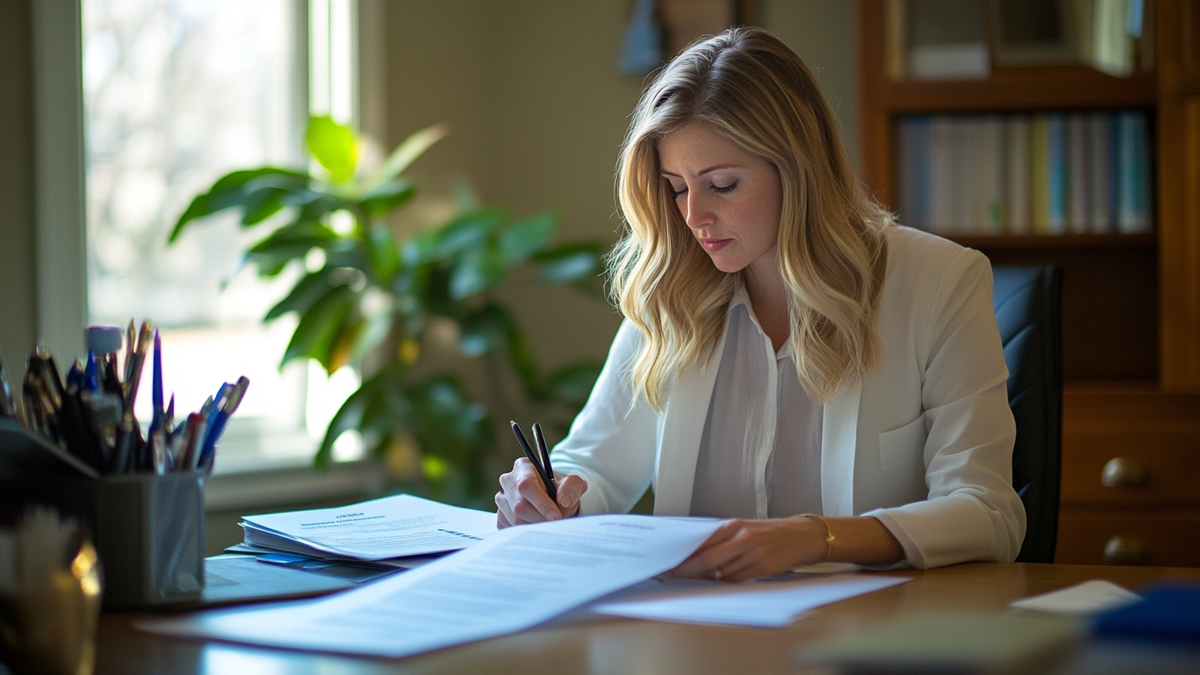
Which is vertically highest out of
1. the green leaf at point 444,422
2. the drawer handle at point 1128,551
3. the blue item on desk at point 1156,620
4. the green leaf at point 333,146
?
the green leaf at point 333,146

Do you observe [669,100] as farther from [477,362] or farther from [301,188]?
[477,362]

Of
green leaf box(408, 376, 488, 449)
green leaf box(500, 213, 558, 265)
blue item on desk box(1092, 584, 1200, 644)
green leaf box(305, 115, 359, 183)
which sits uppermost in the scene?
green leaf box(305, 115, 359, 183)

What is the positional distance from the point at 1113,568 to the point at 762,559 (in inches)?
13.7

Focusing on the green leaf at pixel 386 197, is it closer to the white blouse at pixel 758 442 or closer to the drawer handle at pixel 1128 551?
the white blouse at pixel 758 442

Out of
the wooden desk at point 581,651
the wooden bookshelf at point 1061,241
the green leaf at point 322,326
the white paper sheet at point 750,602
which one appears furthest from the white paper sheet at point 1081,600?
the green leaf at point 322,326

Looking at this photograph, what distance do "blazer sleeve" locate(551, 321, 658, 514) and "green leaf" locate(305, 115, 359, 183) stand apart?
4.64 ft

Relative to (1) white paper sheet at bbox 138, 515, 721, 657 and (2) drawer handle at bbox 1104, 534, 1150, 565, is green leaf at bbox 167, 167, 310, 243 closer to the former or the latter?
(1) white paper sheet at bbox 138, 515, 721, 657

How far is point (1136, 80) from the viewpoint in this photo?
7.61 ft

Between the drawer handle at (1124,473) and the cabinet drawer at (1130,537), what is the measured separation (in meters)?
0.06

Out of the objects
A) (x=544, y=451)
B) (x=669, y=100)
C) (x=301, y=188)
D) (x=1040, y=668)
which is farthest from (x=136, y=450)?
(x=301, y=188)

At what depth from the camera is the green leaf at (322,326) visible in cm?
258

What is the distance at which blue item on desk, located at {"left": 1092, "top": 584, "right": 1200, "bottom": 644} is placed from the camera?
667mm

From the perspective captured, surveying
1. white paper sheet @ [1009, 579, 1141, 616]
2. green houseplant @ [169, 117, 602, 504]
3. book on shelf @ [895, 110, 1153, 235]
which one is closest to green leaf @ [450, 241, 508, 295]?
green houseplant @ [169, 117, 602, 504]

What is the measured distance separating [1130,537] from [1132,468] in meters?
0.14
